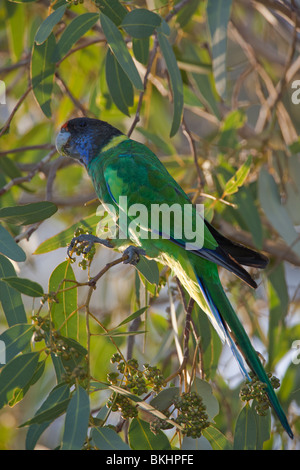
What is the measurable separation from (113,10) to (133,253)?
0.85 meters

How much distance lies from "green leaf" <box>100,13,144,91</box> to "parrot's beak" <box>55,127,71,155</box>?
1.81ft

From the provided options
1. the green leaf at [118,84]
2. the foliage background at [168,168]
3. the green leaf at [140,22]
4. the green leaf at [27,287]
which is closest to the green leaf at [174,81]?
the foliage background at [168,168]

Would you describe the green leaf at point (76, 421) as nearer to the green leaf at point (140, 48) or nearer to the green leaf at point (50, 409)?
the green leaf at point (50, 409)

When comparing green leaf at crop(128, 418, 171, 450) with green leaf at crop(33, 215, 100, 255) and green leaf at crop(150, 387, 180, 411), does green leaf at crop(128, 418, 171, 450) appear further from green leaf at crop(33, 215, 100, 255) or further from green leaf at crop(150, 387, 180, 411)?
green leaf at crop(33, 215, 100, 255)

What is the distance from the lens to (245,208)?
2.34 meters

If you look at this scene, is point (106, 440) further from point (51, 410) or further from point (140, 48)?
point (140, 48)

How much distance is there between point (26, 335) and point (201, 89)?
1.50m

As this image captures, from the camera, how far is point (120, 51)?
179 cm

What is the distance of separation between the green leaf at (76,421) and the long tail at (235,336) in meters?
0.47

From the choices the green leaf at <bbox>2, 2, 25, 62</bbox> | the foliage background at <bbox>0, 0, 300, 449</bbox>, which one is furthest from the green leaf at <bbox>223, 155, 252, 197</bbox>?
the green leaf at <bbox>2, 2, 25, 62</bbox>

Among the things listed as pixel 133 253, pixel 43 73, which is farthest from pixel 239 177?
pixel 43 73

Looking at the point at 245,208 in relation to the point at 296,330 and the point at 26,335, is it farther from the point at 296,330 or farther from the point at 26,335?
the point at 26,335

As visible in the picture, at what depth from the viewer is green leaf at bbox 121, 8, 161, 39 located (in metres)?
1.83

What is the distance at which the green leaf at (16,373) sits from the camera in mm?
1506
